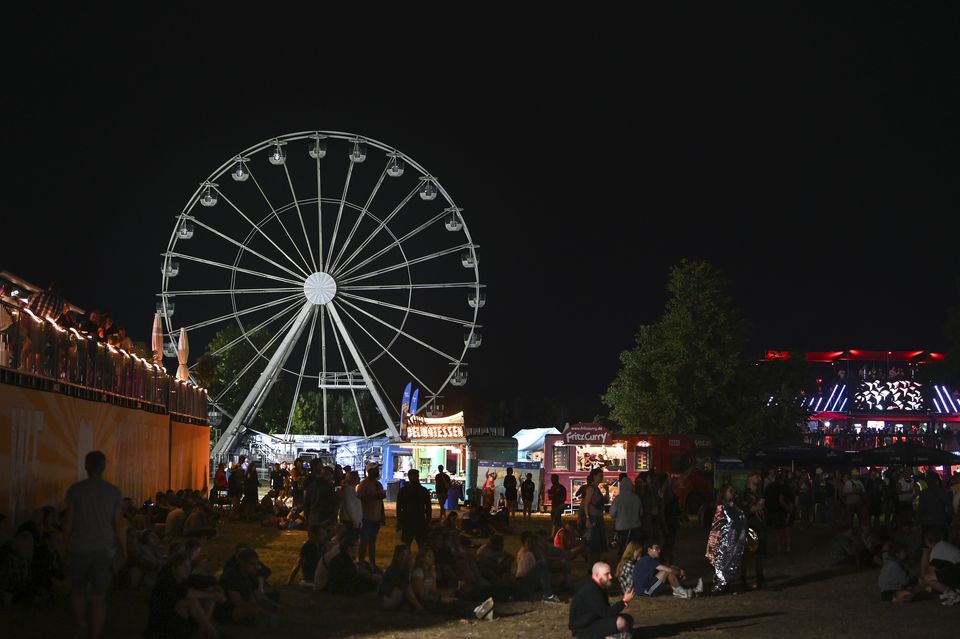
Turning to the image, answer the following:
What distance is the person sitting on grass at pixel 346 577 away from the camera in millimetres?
14633

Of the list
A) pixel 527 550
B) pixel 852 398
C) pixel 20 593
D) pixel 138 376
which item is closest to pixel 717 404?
pixel 138 376

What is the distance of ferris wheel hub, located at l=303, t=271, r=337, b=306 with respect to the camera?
4375cm

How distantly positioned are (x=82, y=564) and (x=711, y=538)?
9377mm

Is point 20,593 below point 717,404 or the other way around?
below

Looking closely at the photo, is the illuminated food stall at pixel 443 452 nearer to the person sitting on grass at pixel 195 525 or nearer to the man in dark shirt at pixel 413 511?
the person sitting on grass at pixel 195 525

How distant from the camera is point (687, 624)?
43.4 ft

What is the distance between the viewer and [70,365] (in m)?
16.6

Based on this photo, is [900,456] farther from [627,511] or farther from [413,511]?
[413,511]

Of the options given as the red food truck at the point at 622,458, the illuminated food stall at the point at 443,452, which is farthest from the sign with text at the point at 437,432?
the red food truck at the point at 622,458

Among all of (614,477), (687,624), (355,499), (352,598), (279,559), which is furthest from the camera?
(614,477)

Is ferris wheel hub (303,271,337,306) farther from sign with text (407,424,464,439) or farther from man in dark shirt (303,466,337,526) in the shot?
man in dark shirt (303,466,337,526)

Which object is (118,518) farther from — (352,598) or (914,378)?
(914,378)

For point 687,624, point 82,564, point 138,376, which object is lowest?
point 687,624

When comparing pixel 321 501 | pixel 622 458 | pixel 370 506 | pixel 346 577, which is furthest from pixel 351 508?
pixel 622 458
